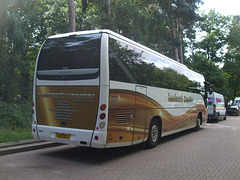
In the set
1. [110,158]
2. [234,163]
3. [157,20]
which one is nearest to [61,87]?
[110,158]

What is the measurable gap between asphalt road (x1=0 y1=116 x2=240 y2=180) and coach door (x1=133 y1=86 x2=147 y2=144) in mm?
600

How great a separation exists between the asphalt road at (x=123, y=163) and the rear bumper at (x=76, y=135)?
0.53 metres

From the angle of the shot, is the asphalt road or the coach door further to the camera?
the coach door

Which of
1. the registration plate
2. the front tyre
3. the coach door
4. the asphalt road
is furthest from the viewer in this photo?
the front tyre

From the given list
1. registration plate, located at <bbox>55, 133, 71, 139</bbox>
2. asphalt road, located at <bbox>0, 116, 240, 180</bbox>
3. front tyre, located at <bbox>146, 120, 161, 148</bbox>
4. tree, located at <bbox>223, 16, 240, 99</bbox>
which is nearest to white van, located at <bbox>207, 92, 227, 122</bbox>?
asphalt road, located at <bbox>0, 116, 240, 180</bbox>

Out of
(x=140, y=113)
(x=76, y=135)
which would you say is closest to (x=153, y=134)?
(x=140, y=113)

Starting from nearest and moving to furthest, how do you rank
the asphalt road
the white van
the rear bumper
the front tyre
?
1. the asphalt road
2. the rear bumper
3. the front tyre
4. the white van

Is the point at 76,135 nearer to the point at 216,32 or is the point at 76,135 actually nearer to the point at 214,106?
the point at 214,106

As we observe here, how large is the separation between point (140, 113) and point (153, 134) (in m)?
1.43

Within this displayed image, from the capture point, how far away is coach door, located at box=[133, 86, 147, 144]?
692 cm

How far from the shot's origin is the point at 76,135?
5969mm

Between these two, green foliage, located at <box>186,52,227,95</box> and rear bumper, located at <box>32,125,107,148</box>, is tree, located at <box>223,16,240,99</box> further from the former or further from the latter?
rear bumper, located at <box>32,125,107,148</box>

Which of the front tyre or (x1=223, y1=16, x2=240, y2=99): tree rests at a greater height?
(x1=223, y1=16, x2=240, y2=99): tree

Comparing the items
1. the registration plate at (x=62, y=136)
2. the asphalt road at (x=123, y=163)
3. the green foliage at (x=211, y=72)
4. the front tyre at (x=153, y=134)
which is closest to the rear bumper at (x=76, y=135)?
the registration plate at (x=62, y=136)
